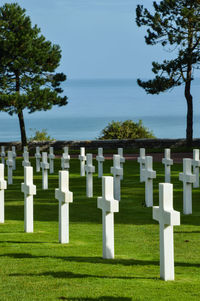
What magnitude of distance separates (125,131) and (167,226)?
37831 mm

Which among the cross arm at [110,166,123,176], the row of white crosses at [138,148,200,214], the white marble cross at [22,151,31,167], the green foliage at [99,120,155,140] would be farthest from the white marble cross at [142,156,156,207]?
the green foliage at [99,120,155,140]

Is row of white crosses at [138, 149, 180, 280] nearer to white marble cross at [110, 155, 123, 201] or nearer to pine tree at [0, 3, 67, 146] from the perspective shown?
white marble cross at [110, 155, 123, 201]

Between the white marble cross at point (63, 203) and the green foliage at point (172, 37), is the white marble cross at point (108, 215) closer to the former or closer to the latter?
the white marble cross at point (63, 203)

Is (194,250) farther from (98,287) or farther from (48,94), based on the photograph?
(48,94)

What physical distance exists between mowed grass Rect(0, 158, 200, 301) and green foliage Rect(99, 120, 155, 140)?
2997 centimetres

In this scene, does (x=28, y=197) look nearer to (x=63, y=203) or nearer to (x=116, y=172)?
(x=63, y=203)

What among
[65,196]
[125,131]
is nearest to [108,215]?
[65,196]

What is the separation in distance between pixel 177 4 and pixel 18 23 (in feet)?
32.5

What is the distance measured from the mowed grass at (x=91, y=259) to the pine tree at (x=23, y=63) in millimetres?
25067

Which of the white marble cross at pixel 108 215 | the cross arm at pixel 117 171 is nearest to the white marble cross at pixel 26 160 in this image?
the cross arm at pixel 117 171

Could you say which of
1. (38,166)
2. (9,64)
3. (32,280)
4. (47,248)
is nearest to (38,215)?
(47,248)

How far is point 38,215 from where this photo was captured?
1342 cm

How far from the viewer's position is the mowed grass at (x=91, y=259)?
6941 mm

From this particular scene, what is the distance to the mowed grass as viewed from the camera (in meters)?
6.94
